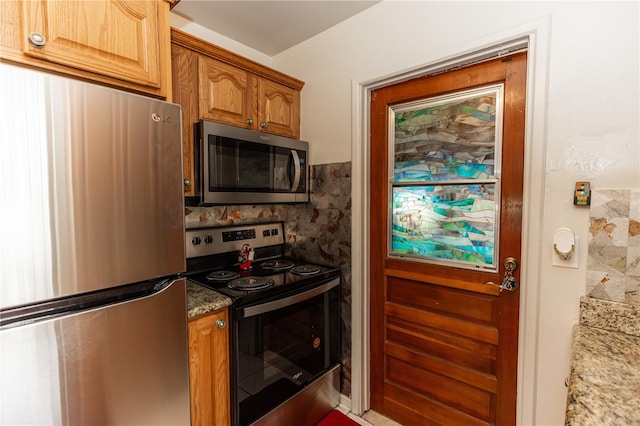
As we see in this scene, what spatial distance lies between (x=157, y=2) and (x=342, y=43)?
1.08 metres

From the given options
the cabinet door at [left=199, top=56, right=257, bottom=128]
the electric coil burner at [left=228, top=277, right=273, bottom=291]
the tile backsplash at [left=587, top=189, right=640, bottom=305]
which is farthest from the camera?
the cabinet door at [left=199, top=56, right=257, bottom=128]

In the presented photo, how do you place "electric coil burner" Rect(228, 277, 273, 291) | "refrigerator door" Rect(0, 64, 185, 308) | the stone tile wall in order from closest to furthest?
"refrigerator door" Rect(0, 64, 185, 308) → "electric coil burner" Rect(228, 277, 273, 291) → the stone tile wall

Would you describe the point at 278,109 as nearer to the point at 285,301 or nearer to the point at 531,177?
the point at 285,301

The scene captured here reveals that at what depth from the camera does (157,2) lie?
118 cm

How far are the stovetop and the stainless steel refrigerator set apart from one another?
1.35ft

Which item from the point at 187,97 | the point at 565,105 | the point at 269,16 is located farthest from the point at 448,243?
the point at 269,16

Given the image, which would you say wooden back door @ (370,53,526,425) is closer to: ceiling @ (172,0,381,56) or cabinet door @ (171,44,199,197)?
ceiling @ (172,0,381,56)

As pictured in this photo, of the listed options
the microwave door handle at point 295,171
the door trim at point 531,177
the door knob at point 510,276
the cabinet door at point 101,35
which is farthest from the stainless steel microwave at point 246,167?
the door knob at point 510,276

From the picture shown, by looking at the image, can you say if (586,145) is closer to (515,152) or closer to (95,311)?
(515,152)

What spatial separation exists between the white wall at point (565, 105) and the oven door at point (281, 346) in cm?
102

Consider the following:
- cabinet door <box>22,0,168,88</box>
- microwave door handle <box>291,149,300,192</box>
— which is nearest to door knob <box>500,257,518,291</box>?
microwave door handle <box>291,149,300,192</box>

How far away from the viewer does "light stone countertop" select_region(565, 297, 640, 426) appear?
0.64 meters

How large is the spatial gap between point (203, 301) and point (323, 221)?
3.11 ft

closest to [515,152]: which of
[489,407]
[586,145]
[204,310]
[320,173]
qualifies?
[586,145]
